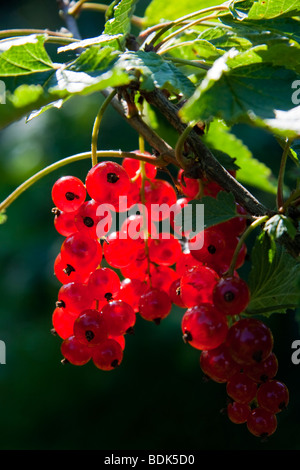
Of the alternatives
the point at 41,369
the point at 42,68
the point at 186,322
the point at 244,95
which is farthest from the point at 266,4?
the point at 41,369

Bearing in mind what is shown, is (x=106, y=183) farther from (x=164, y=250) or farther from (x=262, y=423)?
(x=262, y=423)

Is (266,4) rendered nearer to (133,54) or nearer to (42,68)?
(133,54)

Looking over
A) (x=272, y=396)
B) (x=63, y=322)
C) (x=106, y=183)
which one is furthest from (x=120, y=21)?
(x=272, y=396)

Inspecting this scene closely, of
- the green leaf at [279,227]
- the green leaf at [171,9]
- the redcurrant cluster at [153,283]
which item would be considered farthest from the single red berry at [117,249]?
the green leaf at [171,9]

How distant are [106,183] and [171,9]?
518 mm

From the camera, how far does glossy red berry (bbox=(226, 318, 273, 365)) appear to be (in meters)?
0.67

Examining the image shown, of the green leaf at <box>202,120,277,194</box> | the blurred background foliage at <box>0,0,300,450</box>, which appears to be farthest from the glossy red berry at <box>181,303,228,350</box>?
the blurred background foliage at <box>0,0,300,450</box>

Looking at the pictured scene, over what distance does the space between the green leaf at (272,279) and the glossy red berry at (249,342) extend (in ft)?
0.18

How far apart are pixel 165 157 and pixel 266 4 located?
242mm

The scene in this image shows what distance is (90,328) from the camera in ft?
2.46

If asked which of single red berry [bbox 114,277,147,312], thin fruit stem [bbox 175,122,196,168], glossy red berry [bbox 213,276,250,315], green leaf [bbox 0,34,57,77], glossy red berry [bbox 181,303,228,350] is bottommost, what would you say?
glossy red berry [bbox 181,303,228,350]

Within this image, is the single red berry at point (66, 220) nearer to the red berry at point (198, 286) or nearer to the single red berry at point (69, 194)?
the single red berry at point (69, 194)

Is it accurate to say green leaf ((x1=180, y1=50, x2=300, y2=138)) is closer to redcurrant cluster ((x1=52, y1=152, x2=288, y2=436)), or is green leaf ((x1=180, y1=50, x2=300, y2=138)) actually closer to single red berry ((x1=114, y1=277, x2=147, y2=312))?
redcurrant cluster ((x1=52, y1=152, x2=288, y2=436))
